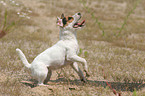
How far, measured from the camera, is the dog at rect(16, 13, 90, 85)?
13.9 feet

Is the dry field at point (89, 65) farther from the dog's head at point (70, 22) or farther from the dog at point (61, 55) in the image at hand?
the dog's head at point (70, 22)

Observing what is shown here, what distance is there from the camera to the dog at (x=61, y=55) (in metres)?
4.24

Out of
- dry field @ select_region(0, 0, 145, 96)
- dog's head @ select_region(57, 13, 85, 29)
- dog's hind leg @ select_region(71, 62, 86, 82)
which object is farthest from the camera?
dog's hind leg @ select_region(71, 62, 86, 82)

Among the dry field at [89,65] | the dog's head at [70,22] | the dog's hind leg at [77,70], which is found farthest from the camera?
the dog's hind leg at [77,70]

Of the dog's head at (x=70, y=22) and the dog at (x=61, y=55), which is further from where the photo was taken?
the dog's head at (x=70, y=22)

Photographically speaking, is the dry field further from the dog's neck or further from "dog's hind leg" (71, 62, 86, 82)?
the dog's neck

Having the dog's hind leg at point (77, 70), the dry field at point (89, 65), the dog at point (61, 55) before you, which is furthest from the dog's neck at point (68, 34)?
the dry field at point (89, 65)

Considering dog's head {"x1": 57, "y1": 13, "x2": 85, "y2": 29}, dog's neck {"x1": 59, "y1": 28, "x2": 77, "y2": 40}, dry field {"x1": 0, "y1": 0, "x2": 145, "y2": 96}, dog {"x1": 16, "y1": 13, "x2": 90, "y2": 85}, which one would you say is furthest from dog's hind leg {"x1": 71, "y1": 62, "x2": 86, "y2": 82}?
dog's head {"x1": 57, "y1": 13, "x2": 85, "y2": 29}

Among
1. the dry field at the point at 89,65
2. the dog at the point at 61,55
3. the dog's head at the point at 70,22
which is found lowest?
the dry field at the point at 89,65

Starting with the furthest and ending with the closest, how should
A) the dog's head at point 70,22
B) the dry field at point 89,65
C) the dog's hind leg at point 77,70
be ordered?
the dog's hind leg at point 77,70 → the dog's head at point 70,22 → the dry field at point 89,65

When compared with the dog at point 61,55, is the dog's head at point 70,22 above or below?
above

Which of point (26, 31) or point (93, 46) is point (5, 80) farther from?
point (26, 31)

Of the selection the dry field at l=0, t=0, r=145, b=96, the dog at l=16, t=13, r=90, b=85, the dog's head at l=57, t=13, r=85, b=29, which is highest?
the dog's head at l=57, t=13, r=85, b=29

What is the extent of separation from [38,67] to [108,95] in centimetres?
156
